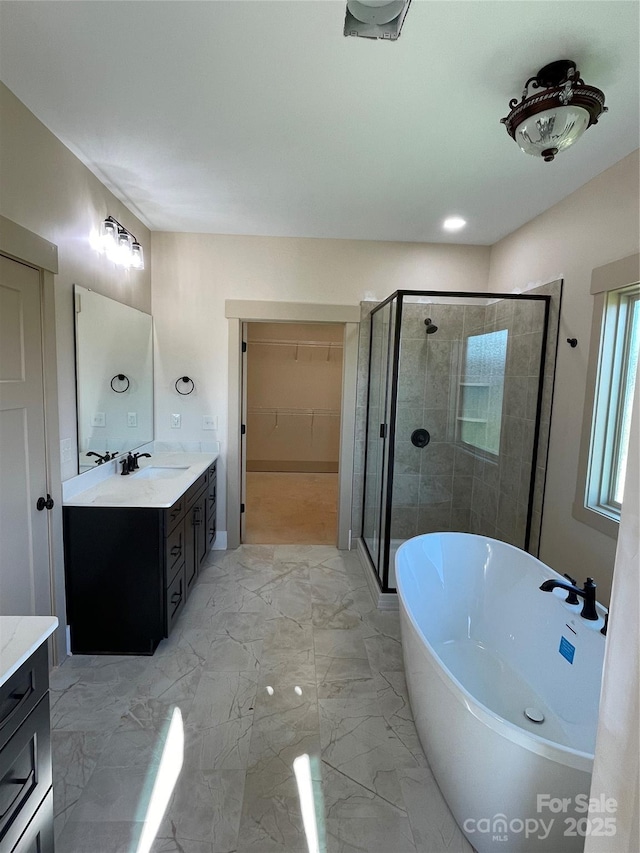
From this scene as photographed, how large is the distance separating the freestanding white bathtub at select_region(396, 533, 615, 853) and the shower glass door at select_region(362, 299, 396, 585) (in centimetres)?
71

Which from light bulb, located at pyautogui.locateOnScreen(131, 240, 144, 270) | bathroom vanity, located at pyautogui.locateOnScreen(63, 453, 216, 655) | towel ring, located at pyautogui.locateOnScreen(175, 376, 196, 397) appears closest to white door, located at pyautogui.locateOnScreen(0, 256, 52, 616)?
bathroom vanity, located at pyautogui.locateOnScreen(63, 453, 216, 655)

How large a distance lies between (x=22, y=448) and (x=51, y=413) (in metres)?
0.26

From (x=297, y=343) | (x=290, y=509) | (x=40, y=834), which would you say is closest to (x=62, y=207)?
(x=40, y=834)

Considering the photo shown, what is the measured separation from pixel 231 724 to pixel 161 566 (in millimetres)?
853

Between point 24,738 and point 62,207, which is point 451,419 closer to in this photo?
point 62,207

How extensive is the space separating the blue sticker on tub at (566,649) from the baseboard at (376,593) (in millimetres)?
994

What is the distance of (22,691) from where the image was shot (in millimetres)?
1042

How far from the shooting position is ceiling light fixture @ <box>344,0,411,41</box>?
1.21 meters

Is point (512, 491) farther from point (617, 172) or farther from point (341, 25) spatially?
point (341, 25)

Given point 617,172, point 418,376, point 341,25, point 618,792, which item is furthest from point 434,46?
point 418,376

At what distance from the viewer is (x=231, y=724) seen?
1871 mm

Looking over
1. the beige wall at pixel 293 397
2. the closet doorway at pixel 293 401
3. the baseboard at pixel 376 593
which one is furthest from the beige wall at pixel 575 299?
the beige wall at pixel 293 397

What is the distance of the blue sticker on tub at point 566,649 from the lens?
1.75 metres

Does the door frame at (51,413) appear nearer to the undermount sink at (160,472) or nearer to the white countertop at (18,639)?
the undermount sink at (160,472)
